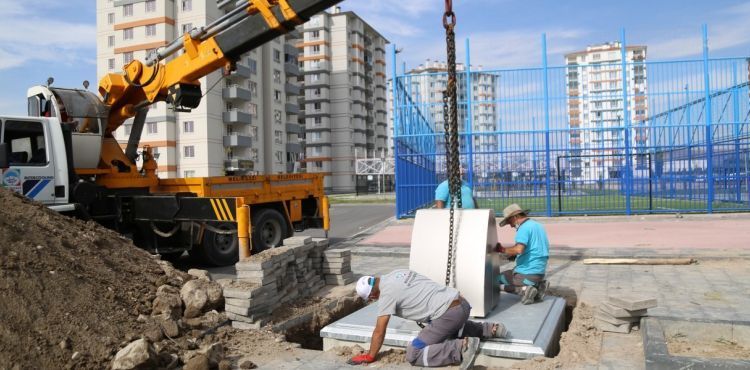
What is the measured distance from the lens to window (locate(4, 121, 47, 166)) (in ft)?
30.5

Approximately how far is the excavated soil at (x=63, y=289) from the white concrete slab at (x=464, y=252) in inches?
114

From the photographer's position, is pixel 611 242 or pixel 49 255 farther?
pixel 611 242

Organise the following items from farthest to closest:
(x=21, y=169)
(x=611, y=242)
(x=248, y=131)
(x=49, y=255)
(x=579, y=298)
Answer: (x=248, y=131)
(x=611, y=242)
(x=21, y=169)
(x=579, y=298)
(x=49, y=255)

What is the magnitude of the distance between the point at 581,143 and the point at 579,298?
11977mm

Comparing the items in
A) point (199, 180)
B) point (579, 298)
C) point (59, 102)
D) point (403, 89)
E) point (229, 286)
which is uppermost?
point (403, 89)

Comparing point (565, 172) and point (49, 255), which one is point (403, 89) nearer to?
point (565, 172)

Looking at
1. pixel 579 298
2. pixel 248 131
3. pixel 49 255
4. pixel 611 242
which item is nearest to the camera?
pixel 49 255

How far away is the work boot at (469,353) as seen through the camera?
4.71m

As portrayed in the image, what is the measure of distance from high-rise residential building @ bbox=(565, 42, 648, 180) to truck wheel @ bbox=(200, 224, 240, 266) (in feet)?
37.6

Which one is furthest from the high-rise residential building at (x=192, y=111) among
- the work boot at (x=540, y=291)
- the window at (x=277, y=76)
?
the work boot at (x=540, y=291)

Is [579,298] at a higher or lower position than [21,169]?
lower

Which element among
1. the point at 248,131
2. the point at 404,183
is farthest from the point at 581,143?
the point at 248,131

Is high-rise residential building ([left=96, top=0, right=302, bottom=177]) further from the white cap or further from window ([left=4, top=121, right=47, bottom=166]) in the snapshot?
the white cap

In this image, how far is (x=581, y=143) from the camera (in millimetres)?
18219
